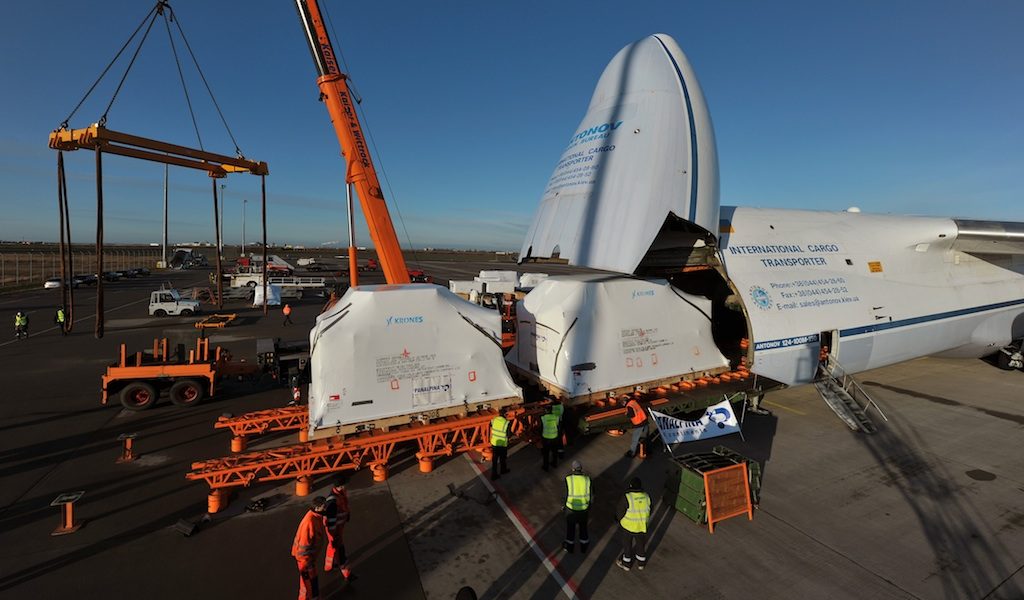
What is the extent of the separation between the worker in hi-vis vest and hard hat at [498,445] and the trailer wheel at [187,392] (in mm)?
8728

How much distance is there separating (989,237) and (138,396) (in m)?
25.8

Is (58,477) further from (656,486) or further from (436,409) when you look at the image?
(656,486)

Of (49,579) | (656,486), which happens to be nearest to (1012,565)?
(656,486)

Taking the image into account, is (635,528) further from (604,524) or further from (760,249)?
(760,249)

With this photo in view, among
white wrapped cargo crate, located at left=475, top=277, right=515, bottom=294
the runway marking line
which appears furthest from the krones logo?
white wrapped cargo crate, located at left=475, top=277, right=515, bottom=294

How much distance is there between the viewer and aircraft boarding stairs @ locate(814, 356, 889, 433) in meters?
10.8

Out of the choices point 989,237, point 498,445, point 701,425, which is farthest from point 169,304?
point 989,237

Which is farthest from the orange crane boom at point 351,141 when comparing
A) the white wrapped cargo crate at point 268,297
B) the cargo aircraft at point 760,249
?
the white wrapped cargo crate at point 268,297

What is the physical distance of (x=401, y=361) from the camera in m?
8.28

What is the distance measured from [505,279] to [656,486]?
17602 mm

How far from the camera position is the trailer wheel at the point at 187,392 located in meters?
11.9

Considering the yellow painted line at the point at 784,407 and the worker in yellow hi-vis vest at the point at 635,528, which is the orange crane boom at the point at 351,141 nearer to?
the worker in yellow hi-vis vest at the point at 635,528

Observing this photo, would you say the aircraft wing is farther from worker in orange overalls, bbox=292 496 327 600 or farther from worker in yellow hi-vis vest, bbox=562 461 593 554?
worker in orange overalls, bbox=292 496 327 600

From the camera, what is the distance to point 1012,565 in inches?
242
